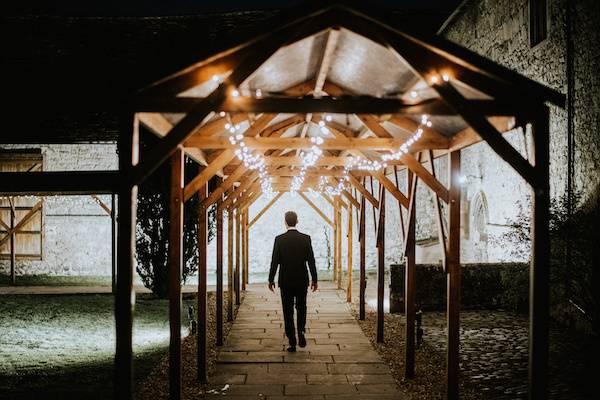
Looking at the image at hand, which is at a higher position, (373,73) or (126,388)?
(373,73)

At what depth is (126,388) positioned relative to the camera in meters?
3.35

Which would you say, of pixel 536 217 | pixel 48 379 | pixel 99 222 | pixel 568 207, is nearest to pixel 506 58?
pixel 568 207

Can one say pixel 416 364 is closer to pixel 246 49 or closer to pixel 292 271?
pixel 292 271

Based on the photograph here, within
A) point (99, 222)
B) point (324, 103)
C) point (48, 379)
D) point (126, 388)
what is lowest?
point (48, 379)

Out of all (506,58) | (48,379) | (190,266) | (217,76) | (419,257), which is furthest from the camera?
(419,257)

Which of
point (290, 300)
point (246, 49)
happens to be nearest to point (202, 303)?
point (290, 300)

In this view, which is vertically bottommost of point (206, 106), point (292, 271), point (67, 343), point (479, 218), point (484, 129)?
point (67, 343)

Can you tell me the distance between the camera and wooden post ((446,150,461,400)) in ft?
15.0

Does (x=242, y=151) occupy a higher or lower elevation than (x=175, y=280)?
higher

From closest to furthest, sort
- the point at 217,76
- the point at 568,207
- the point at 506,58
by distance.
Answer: the point at 217,76, the point at 568,207, the point at 506,58

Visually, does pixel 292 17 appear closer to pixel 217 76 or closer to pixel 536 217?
pixel 217 76

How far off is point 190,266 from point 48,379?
20.3 feet

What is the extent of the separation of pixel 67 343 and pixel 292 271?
365 centimetres

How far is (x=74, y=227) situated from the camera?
15.2 m
